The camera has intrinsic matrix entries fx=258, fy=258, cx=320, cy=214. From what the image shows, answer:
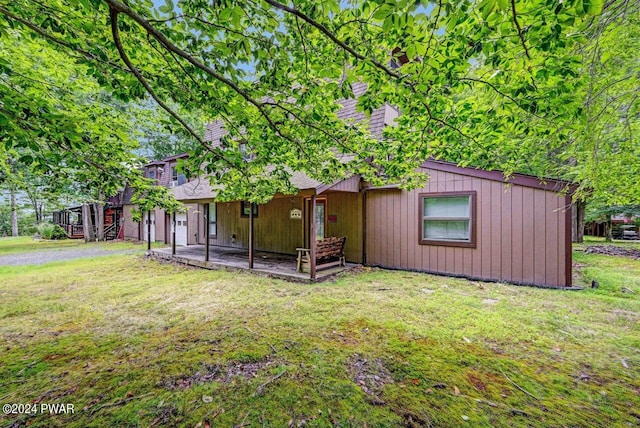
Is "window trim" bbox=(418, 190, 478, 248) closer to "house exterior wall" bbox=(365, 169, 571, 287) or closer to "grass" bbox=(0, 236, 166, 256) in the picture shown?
"house exterior wall" bbox=(365, 169, 571, 287)

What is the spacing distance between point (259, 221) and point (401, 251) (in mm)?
5762

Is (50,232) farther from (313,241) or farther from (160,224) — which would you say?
(313,241)

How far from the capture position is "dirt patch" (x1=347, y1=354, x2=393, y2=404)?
2289 millimetres

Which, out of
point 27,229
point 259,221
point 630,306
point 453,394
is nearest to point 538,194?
point 630,306

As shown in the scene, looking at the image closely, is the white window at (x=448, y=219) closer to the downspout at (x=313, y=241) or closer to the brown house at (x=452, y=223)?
the brown house at (x=452, y=223)

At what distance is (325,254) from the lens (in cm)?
677

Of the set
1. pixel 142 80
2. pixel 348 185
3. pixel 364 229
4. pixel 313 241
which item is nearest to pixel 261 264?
pixel 313 241

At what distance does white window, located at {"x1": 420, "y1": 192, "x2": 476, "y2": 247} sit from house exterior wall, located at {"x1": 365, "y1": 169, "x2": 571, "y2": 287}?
12 cm

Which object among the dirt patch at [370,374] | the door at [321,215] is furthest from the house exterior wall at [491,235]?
the dirt patch at [370,374]

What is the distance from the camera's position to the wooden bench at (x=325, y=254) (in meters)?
6.55

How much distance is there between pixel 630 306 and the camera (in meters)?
4.20

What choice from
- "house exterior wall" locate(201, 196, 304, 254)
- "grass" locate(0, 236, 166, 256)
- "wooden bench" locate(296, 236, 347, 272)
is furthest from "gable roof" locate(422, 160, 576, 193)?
"grass" locate(0, 236, 166, 256)

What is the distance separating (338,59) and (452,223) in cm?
533

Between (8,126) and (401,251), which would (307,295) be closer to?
(401,251)
